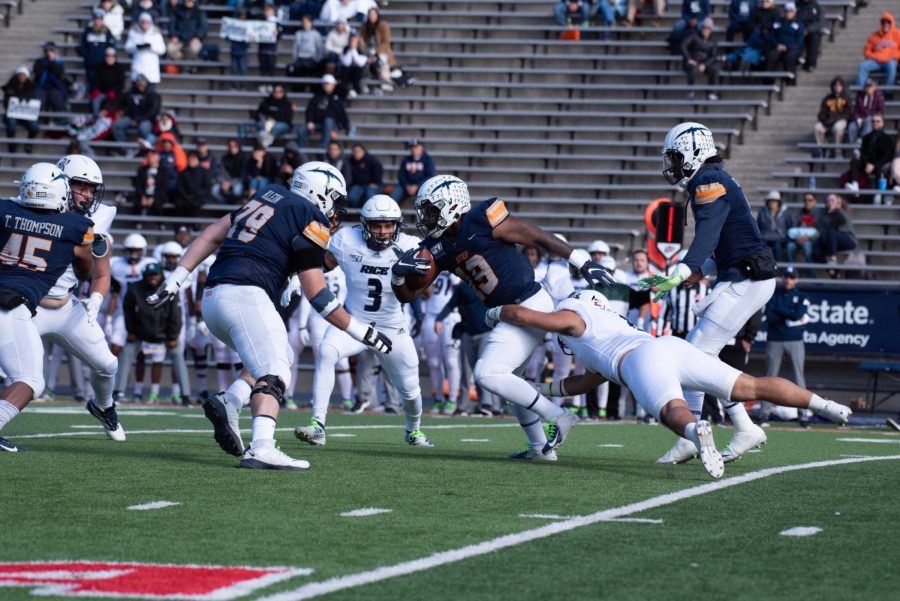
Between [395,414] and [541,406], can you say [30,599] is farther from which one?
[395,414]

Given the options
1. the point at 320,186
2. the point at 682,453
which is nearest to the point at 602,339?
the point at 682,453

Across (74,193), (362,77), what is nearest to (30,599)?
(74,193)

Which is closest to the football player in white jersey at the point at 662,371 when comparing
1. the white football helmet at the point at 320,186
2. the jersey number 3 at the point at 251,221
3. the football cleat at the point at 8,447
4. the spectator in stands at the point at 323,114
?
the white football helmet at the point at 320,186

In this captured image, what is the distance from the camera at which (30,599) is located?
471 cm

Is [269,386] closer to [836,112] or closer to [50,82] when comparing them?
[836,112]

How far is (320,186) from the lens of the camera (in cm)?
874

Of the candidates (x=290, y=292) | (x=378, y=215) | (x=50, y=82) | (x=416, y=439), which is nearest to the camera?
(x=416, y=439)

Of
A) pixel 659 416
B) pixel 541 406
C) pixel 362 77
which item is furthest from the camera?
pixel 362 77

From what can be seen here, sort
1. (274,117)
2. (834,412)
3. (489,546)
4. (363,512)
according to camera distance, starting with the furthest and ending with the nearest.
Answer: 1. (274,117)
2. (834,412)
3. (363,512)
4. (489,546)

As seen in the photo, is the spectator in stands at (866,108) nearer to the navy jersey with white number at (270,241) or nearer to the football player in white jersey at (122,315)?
the football player in white jersey at (122,315)

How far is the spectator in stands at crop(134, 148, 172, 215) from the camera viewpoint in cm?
2289

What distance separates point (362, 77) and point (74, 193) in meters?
15.1

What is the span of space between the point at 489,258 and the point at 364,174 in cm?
1261

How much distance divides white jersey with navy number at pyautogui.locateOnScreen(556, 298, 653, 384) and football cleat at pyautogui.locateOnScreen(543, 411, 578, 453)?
0.56m
